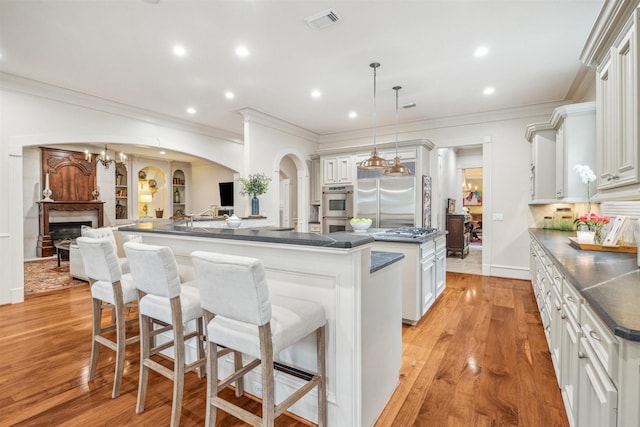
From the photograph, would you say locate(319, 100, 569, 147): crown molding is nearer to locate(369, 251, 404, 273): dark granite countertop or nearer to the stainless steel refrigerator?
the stainless steel refrigerator

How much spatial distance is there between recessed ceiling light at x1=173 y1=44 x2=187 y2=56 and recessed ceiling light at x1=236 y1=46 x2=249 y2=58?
57 cm

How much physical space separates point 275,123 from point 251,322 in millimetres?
5194

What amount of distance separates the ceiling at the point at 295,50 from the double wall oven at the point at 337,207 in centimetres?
190

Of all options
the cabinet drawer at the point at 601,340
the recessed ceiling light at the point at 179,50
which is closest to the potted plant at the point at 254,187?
the recessed ceiling light at the point at 179,50

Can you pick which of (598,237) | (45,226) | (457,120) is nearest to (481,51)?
(598,237)

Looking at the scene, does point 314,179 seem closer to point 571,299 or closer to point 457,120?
point 457,120

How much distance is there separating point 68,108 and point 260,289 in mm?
5055

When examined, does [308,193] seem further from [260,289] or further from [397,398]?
[260,289]

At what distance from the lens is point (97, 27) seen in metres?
2.92

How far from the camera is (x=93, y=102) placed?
4.73 m

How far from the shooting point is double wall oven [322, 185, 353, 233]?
250 inches

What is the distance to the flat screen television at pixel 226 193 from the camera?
384 inches

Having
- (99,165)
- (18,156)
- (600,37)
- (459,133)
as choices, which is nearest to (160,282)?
(600,37)

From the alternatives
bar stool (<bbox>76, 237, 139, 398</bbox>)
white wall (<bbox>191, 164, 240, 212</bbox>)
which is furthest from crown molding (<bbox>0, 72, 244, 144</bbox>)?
white wall (<bbox>191, 164, 240, 212</bbox>)
